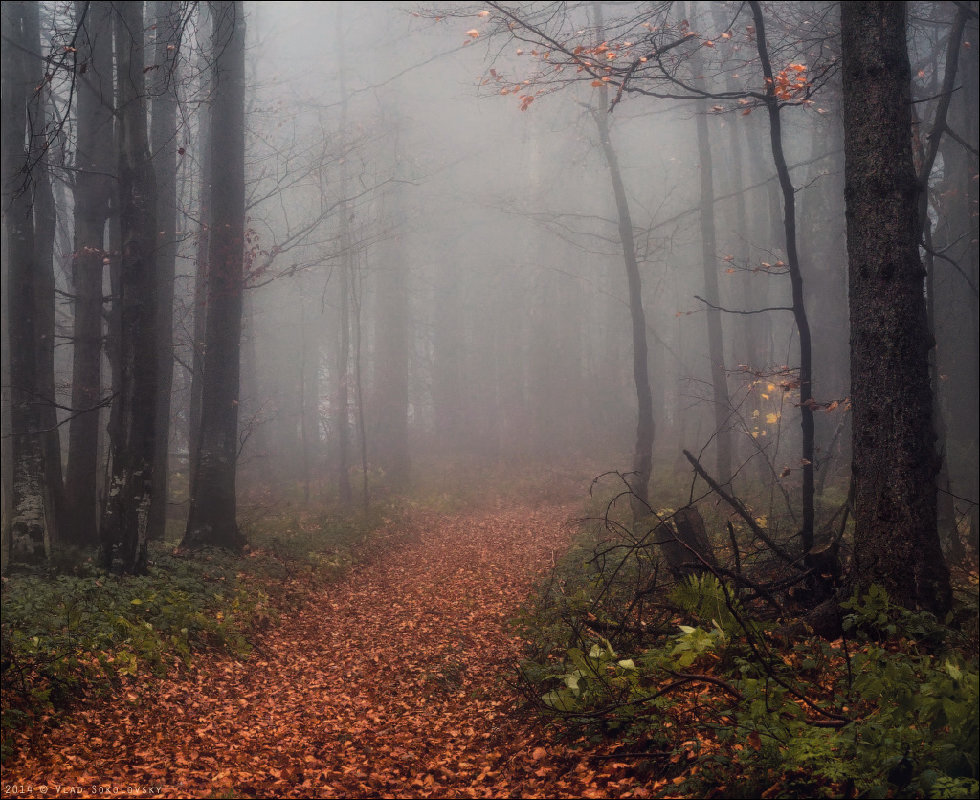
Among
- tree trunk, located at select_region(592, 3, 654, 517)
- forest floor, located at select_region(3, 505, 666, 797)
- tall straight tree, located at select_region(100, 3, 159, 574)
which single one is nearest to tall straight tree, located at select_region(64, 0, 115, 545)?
tall straight tree, located at select_region(100, 3, 159, 574)

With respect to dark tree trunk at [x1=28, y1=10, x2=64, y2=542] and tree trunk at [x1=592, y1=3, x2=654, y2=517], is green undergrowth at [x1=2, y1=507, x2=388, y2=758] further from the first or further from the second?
tree trunk at [x1=592, y1=3, x2=654, y2=517]

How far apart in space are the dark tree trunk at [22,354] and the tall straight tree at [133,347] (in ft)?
5.57

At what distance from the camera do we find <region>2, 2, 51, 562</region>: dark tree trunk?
866 cm

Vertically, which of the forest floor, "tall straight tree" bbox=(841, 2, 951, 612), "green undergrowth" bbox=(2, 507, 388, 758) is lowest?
the forest floor

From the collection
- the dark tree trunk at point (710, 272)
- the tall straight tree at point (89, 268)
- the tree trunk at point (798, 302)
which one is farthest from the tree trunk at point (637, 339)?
the tall straight tree at point (89, 268)

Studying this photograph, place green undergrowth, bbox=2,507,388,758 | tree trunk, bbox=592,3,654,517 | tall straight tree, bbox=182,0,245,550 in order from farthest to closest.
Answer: tree trunk, bbox=592,3,654,517 → tall straight tree, bbox=182,0,245,550 → green undergrowth, bbox=2,507,388,758

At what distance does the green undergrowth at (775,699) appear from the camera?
3021 mm

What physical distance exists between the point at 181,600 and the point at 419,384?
97.2 feet

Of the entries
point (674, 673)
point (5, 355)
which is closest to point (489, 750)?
point (674, 673)

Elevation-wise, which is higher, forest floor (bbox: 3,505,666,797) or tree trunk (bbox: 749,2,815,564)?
tree trunk (bbox: 749,2,815,564)

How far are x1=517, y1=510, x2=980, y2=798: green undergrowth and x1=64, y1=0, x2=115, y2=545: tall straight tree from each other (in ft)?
24.2

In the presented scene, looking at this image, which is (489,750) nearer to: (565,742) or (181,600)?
(565,742)

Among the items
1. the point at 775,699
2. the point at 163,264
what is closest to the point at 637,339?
the point at 163,264

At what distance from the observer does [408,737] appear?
4934mm
